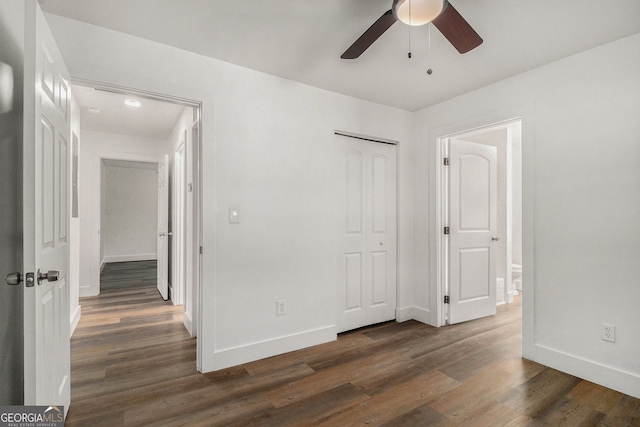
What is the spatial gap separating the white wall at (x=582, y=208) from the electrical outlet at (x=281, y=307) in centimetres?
204

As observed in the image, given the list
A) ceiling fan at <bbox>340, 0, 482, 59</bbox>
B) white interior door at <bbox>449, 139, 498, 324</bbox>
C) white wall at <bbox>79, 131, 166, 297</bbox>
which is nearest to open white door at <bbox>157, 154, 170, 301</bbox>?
white wall at <bbox>79, 131, 166, 297</bbox>

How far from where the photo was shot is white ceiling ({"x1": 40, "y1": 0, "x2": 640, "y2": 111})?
6.01 ft

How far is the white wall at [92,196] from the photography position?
4629mm

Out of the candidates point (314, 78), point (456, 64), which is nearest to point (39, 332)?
point (314, 78)

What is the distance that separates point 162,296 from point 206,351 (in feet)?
8.79

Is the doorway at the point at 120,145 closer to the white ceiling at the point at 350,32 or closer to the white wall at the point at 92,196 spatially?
the white wall at the point at 92,196

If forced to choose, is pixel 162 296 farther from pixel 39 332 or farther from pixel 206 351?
pixel 39 332

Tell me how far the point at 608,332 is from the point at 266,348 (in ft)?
8.29

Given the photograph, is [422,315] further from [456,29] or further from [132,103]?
[132,103]

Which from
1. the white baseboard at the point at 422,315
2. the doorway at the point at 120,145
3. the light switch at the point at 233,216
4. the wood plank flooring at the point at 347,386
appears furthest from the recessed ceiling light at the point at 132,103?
the white baseboard at the point at 422,315

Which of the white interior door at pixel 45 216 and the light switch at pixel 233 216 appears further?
the light switch at pixel 233 216

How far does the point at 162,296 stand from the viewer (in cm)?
466

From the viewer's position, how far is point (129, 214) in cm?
840

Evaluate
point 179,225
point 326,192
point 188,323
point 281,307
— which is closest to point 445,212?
point 326,192
